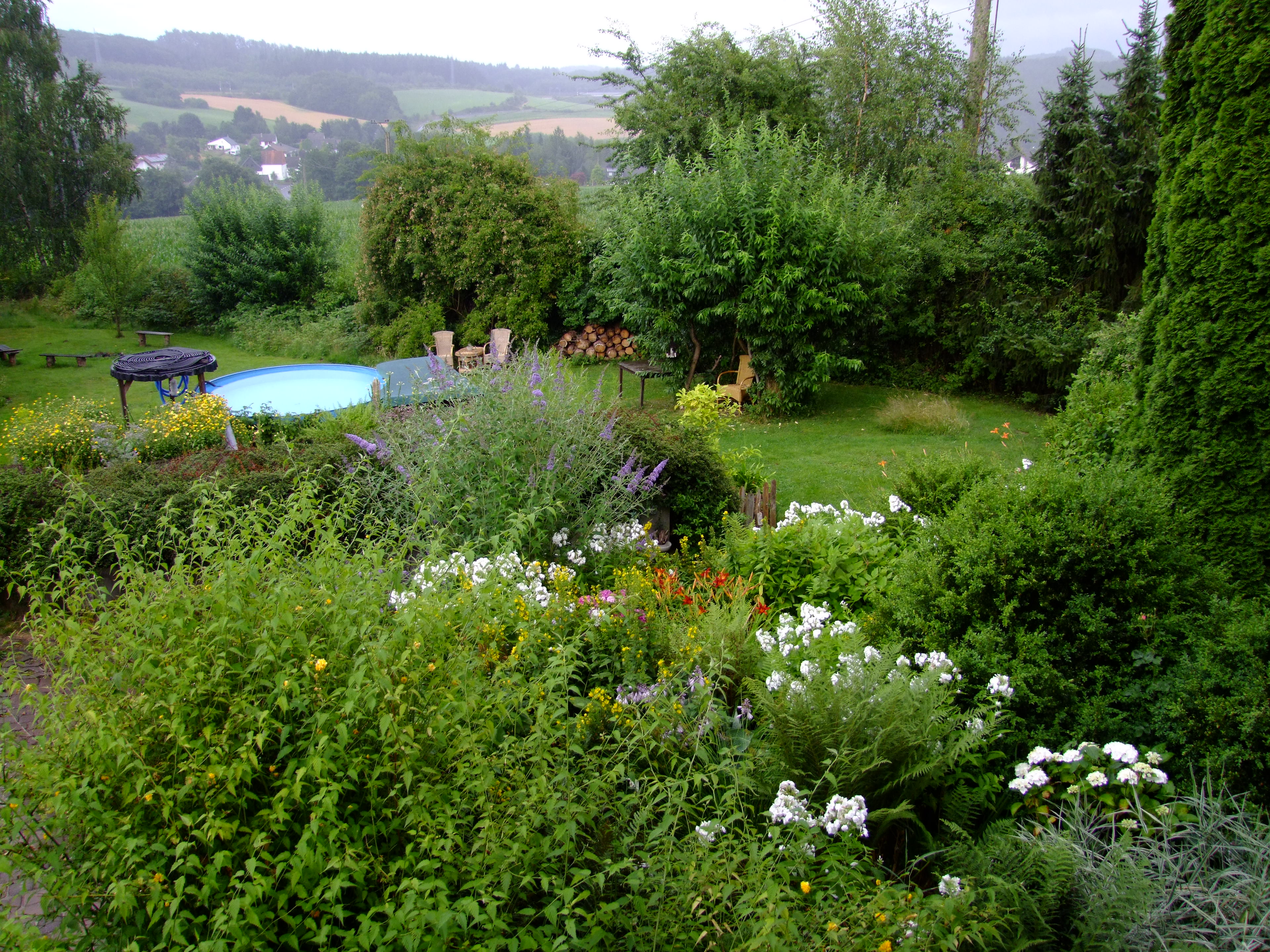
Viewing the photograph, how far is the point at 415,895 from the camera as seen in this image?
1.65m

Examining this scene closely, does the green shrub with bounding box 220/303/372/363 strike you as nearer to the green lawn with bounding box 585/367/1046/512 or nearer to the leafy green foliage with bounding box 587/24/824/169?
the green lawn with bounding box 585/367/1046/512

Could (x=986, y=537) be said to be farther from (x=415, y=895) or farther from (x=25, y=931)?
(x=25, y=931)

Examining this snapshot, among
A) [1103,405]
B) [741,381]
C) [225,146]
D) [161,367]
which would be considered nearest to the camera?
[1103,405]

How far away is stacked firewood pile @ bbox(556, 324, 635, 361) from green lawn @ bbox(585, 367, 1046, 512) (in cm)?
202

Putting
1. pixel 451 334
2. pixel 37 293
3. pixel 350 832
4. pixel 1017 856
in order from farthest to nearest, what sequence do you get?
pixel 37 293 < pixel 451 334 < pixel 1017 856 < pixel 350 832

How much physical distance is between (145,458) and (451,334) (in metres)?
7.08

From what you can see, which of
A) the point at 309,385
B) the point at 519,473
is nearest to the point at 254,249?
the point at 309,385

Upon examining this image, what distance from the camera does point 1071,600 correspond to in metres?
2.90

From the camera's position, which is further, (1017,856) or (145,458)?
(145,458)

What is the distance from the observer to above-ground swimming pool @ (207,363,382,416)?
10.2 meters

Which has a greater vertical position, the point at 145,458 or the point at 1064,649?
the point at 1064,649

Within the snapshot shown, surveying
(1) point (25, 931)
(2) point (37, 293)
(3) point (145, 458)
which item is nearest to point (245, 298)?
(2) point (37, 293)

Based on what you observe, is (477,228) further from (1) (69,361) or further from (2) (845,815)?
(2) (845,815)

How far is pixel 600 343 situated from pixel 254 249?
8000mm
